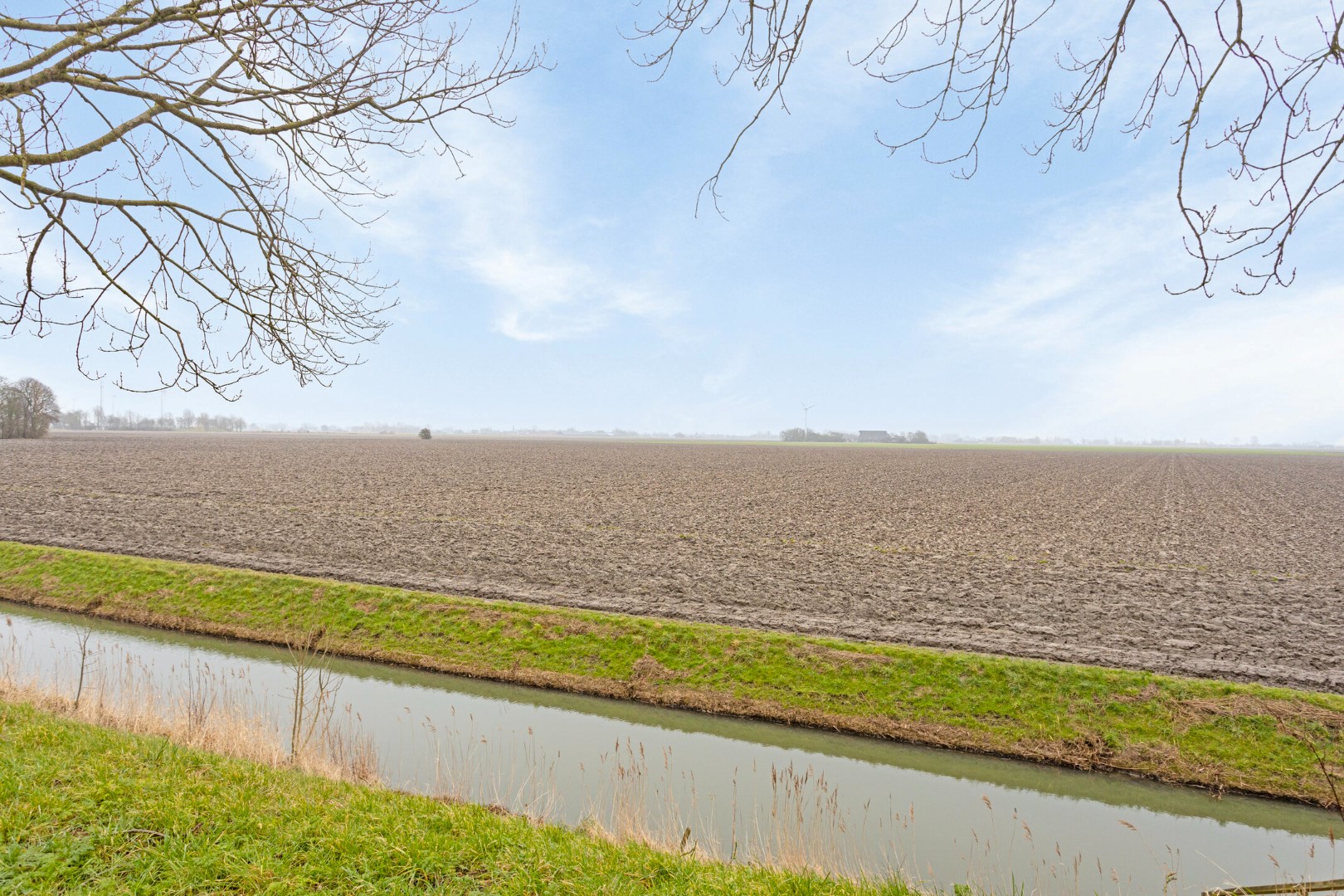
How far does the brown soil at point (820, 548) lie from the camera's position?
1530cm

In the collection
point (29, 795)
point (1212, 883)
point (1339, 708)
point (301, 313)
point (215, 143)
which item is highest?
point (215, 143)

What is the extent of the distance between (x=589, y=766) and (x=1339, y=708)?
11.4 metres

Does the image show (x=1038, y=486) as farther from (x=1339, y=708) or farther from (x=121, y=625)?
(x=121, y=625)

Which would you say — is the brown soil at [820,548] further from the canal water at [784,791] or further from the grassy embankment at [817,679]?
the canal water at [784,791]

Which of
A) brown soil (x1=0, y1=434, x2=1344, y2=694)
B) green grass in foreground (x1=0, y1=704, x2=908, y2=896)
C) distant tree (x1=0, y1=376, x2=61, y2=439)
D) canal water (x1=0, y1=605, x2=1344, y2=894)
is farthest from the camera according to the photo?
distant tree (x1=0, y1=376, x2=61, y2=439)

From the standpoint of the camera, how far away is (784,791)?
30.7ft

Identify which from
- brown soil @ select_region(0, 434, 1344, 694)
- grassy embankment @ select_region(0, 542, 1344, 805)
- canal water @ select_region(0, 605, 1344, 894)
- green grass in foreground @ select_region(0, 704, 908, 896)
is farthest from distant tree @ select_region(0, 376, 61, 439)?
green grass in foreground @ select_region(0, 704, 908, 896)

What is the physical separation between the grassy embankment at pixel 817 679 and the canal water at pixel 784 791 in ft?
1.33

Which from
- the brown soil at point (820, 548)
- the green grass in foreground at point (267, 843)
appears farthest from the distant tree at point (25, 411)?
the green grass in foreground at point (267, 843)

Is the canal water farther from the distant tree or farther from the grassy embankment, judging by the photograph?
the distant tree

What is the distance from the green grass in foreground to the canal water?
4.11 feet

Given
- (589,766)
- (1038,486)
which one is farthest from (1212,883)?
(1038,486)

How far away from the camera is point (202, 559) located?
19984mm

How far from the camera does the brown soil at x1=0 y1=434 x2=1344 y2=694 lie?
15.3m
